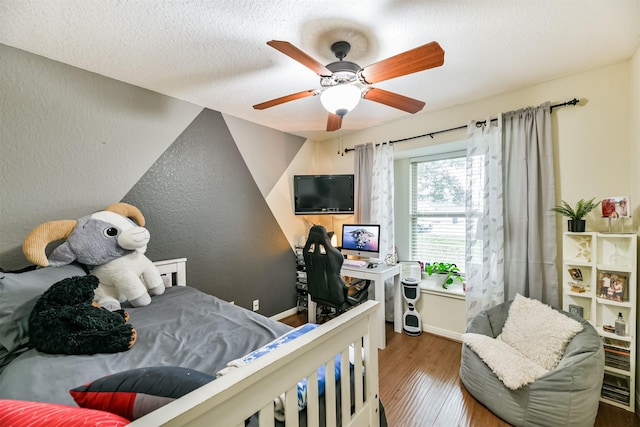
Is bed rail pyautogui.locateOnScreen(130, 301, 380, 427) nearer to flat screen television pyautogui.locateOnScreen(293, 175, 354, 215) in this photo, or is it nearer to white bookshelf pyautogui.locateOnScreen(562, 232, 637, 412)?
white bookshelf pyautogui.locateOnScreen(562, 232, 637, 412)

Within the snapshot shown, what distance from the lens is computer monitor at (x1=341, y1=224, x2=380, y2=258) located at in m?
3.03

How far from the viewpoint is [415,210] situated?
3.40m

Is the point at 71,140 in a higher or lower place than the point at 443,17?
lower

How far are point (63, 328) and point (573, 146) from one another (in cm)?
359

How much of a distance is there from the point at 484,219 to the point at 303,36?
7.21 ft

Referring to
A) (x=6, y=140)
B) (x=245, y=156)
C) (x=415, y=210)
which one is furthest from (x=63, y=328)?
(x=415, y=210)

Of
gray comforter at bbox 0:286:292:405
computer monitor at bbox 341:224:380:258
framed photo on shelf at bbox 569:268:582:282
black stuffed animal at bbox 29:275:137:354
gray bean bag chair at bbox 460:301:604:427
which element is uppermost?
computer monitor at bbox 341:224:380:258

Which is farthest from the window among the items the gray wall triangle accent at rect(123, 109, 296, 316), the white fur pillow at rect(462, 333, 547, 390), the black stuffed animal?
the black stuffed animal

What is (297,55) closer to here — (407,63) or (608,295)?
(407,63)

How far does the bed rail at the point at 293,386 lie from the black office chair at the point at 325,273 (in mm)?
877

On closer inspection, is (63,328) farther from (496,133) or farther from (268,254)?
(496,133)

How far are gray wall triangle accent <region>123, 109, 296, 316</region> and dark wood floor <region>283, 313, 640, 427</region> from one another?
1597mm

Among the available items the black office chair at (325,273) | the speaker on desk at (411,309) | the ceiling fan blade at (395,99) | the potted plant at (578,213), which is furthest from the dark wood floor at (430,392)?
the ceiling fan blade at (395,99)

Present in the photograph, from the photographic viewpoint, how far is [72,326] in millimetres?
1282
